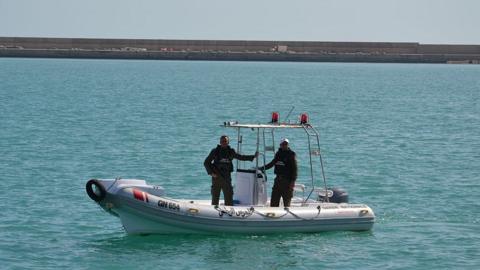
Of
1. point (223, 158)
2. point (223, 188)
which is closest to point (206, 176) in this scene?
point (223, 188)

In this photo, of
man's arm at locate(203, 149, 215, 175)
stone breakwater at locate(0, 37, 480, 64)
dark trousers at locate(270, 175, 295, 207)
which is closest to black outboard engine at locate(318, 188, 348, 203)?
dark trousers at locate(270, 175, 295, 207)

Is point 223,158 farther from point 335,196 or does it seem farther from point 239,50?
point 239,50

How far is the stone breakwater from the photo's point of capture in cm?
13762

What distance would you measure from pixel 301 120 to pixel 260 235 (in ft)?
6.62

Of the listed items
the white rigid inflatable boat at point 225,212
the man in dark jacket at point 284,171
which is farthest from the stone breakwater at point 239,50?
the man in dark jacket at point 284,171

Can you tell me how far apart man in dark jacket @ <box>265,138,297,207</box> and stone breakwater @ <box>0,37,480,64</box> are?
117 m

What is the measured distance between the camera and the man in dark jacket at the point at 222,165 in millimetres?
19594

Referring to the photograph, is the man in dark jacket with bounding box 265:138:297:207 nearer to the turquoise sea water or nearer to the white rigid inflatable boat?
the white rigid inflatable boat

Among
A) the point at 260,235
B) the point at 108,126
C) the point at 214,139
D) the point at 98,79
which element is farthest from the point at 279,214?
the point at 98,79

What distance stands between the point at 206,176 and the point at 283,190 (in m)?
8.18

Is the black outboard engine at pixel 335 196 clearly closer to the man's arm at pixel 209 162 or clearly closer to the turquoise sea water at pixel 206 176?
the turquoise sea water at pixel 206 176

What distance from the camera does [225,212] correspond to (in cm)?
1922

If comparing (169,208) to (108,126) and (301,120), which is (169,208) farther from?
(108,126)

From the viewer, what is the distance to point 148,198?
18.9 metres
